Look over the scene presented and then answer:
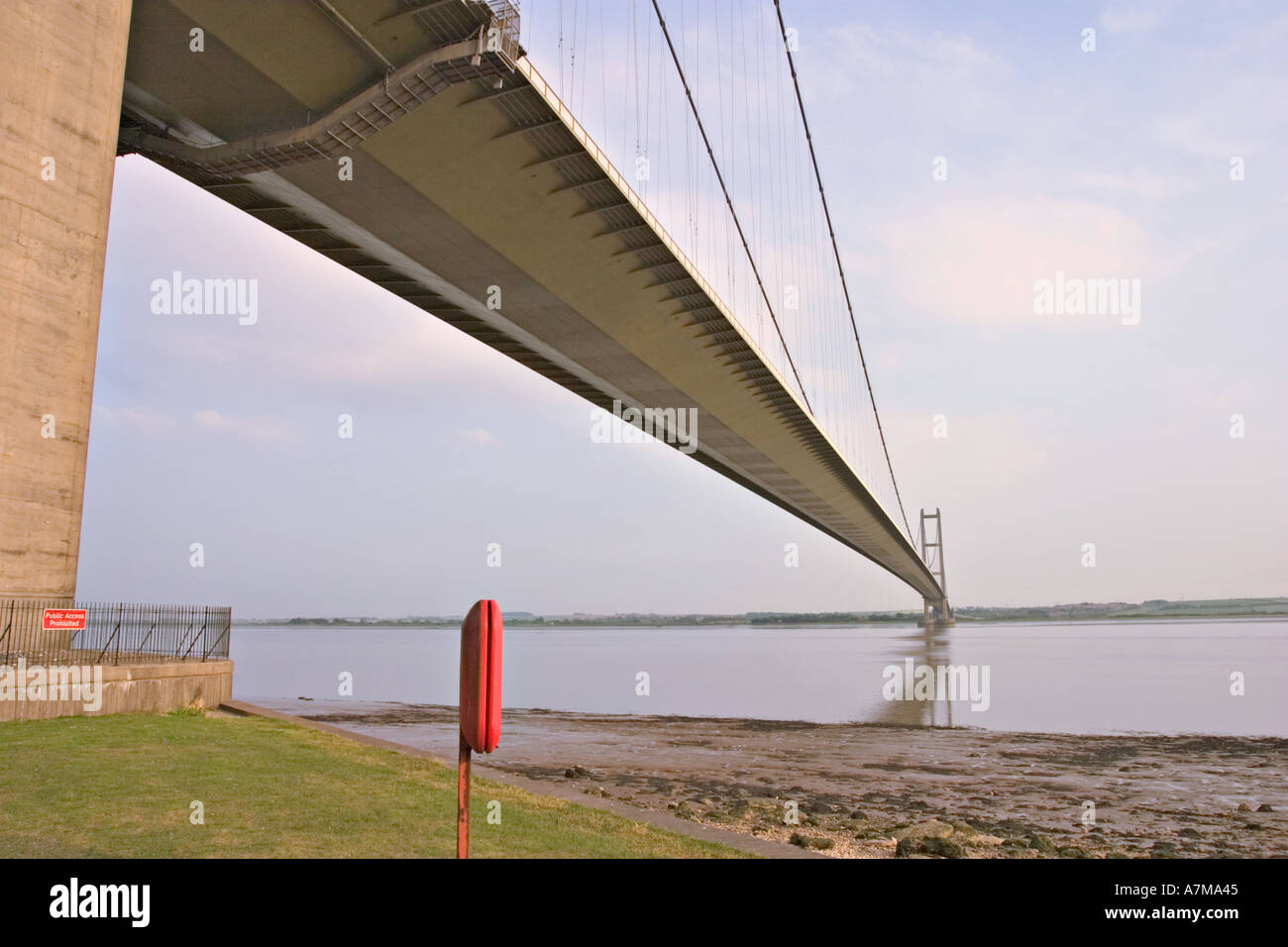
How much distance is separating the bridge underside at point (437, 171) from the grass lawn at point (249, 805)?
36.2 ft

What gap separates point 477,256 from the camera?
71.7 ft

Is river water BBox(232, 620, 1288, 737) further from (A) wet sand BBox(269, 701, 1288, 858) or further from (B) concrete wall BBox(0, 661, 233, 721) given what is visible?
(B) concrete wall BBox(0, 661, 233, 721)

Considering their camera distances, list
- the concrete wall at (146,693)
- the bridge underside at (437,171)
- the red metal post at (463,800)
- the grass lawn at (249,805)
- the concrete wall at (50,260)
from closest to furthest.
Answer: the red metal post at (463,800), the grass lawn at (249,805), the concrete wall at (146,693), the concrete wall at (50,260), the bridge underside at (437,171)

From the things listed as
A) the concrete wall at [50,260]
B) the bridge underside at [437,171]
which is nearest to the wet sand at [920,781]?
the concrete wall at [50,260]

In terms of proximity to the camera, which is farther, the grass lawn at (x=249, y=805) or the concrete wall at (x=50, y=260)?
the concrete wall at (x=50, y=260)

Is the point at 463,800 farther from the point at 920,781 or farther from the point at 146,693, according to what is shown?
the point at 920,781

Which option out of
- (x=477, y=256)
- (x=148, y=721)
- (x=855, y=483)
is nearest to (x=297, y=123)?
Result: (x=477, y=256)

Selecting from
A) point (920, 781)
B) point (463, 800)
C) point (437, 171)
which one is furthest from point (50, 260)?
point (920, 781)

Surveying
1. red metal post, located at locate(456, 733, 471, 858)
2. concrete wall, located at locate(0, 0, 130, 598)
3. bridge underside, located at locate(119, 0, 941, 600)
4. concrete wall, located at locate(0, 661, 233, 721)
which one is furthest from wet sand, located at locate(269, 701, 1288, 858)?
bridge underside, located at locate(119, 0, 941, 600)

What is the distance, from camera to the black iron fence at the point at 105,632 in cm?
1111

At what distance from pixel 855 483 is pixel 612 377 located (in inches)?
683

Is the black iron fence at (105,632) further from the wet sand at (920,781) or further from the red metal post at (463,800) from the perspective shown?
the red metal post at (463,800)
